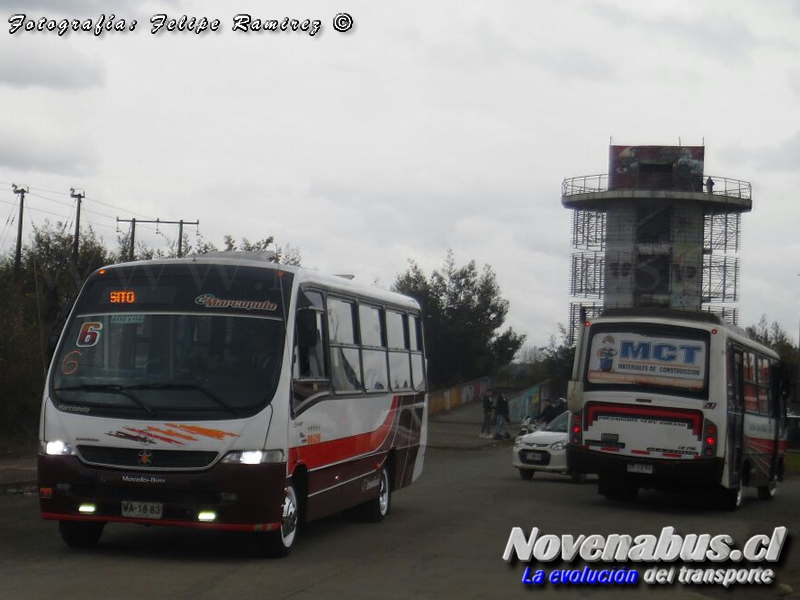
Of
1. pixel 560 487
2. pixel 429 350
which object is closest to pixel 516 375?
Result: pixel 429 350

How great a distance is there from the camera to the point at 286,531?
38.2 ft

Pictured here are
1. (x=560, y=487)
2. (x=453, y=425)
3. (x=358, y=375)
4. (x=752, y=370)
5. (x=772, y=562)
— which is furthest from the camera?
(x=453, y=425)

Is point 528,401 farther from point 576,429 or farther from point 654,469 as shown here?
point 654,469

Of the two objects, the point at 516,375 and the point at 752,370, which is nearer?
the point at 752,370

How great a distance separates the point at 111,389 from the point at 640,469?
32.3 ft

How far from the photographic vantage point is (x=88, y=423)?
11195 mm

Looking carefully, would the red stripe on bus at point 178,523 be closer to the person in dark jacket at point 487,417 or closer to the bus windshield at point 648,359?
the bus windshield at point 648,359

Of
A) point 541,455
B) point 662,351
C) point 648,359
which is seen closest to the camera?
point 662,351

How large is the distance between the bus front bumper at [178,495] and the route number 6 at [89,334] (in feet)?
3.86

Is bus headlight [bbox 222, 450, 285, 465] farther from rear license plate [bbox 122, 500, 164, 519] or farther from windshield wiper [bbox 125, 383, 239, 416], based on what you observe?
rear license plate [bbox 122, 500, 164, 519]

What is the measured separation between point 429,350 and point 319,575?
6424 cm

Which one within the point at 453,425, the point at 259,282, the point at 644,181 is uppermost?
the point at 644,181

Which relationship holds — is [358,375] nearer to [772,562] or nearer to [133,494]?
[133,494]

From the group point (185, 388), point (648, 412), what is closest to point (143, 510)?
point (185, 388)
